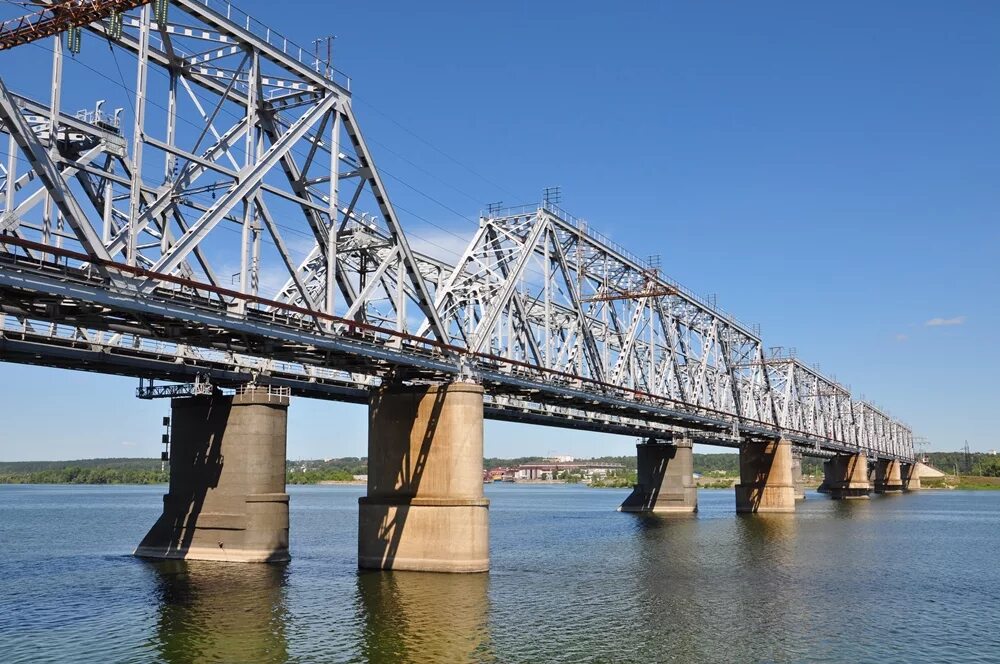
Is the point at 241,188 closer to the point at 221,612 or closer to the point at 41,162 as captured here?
the point at 41,162

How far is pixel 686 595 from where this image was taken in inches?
1779

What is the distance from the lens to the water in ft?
106

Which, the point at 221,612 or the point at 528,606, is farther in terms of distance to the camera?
the point at 528,606

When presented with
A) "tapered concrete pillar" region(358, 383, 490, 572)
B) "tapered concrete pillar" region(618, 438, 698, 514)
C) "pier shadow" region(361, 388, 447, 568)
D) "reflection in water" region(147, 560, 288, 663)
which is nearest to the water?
"reflection in water" region(147, 560, 288, 663)

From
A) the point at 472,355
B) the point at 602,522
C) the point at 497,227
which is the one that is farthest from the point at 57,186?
the point at 602,522

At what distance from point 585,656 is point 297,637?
10.6 m

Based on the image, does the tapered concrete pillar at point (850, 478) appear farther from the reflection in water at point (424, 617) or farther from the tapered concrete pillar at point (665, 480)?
the reflection in water at point (424, 617)

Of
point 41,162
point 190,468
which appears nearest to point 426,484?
point 190,468

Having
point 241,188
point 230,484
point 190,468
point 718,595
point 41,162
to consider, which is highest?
point 241,188

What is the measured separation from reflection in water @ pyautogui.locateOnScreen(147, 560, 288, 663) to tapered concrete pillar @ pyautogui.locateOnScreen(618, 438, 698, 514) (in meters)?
72.6

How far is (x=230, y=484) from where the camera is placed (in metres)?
54.8

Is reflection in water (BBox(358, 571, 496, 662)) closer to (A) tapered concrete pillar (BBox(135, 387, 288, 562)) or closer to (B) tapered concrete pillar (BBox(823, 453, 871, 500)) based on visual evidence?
(A) tapered concrete pillar (BBox(135, 387, 288, 562))

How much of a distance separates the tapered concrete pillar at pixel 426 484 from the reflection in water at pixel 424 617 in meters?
1.27

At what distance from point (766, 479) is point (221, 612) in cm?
10134
